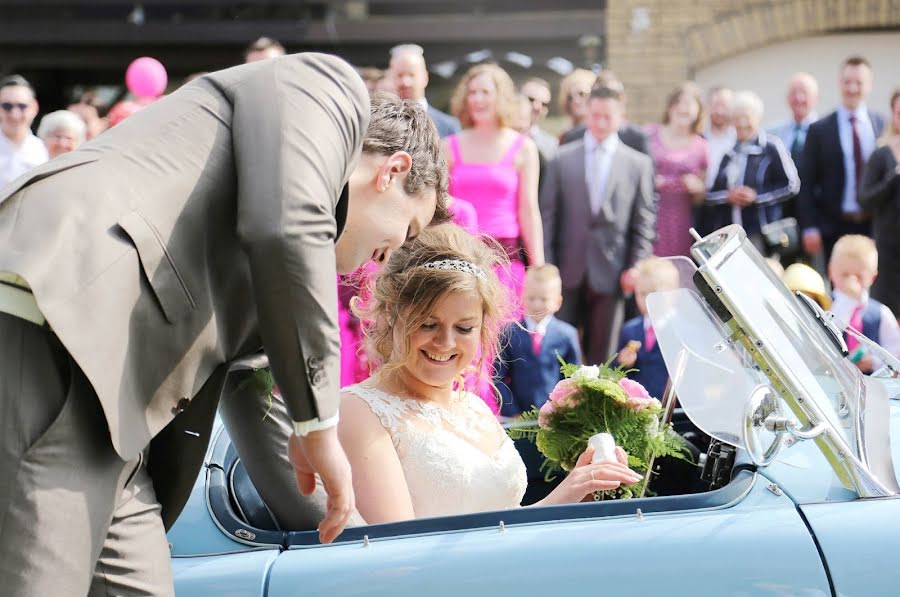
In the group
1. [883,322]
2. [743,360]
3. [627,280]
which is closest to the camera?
[743,360]

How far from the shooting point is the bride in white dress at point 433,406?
9.48 feet

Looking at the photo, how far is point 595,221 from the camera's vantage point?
273 inches

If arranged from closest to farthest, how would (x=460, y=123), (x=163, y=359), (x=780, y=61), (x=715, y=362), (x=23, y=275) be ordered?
1. (x=23, y=275)
2. (x=163, y=359)
3. (x=715, y=362)
4. (x=460, y=123)
5. (x=780, y=61)

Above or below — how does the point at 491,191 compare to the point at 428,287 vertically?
below

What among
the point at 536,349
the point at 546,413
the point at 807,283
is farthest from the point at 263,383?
the point at 807,283

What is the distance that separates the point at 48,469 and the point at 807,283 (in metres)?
4.13

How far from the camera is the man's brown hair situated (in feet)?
7.80

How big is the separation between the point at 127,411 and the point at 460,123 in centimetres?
489

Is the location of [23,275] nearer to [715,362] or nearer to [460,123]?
[715,362]

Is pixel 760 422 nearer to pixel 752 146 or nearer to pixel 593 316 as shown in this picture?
pixel 593 316

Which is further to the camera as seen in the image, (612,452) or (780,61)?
(780,61)

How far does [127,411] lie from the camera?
2.03 m

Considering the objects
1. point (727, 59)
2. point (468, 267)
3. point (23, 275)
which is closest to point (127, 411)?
point (23, 275)

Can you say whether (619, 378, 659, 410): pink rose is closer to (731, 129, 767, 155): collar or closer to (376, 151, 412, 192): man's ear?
(376, 151, 412, 192): man's ear
